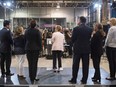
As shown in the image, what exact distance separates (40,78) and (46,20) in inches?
755

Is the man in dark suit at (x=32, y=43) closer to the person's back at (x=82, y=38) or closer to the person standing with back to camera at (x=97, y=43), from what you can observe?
the person's back at (x=82, y=38)

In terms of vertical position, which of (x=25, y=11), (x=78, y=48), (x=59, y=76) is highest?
(x=25, y=11)

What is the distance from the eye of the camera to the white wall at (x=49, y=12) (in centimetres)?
2638

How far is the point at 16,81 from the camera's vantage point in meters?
7.57

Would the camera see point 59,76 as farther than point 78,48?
Yes

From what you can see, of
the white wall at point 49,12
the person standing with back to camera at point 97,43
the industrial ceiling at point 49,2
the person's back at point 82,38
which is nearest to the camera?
the person's back at point 82,38

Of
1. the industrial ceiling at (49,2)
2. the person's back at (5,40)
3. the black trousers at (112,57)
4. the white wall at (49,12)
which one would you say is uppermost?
the industrial ceiling at (49,2)

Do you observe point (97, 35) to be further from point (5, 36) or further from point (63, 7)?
point (63, 7)

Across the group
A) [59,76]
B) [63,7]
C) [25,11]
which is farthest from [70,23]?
[59,76]

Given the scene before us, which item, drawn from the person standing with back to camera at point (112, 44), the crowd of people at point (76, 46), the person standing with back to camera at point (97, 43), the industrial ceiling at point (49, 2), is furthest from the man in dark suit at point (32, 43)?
the industrial ceiling at point (49, 2)

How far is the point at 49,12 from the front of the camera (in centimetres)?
2681

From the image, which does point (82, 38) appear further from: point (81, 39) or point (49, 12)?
point (49, 12)

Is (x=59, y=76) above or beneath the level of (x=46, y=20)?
beneath

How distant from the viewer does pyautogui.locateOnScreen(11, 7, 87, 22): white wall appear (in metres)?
26.4
